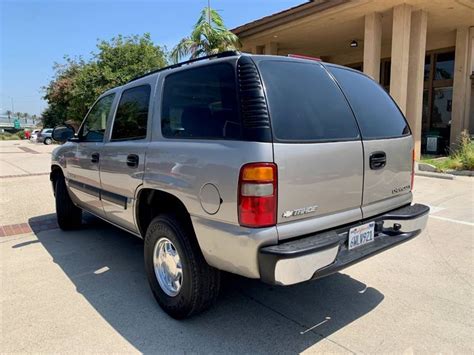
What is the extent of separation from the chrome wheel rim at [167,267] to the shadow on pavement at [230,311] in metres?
0.24

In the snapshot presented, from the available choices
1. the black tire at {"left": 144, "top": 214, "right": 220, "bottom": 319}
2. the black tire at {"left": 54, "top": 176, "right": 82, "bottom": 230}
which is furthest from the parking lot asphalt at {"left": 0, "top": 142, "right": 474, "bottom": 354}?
the black tire at {"left": 54, "top": 176, "right": 82, "bottom": 230}

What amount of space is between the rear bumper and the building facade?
10.1 meters

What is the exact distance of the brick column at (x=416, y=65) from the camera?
12047 mm

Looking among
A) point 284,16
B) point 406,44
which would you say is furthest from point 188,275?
point 284,16

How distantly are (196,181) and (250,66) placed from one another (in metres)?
0.89

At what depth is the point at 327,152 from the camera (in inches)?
107

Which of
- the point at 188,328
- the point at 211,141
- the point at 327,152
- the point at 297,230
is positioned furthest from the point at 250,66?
the point at 188,328

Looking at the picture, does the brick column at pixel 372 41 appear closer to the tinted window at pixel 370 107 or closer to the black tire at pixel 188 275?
the tinted window at pixel 370 107

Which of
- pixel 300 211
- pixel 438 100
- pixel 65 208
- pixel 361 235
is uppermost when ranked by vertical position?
pixel 438 100

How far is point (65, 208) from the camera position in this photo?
556cm

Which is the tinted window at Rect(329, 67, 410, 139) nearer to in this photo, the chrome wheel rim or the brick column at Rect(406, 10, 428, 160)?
the chrome wheel rim

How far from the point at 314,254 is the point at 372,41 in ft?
38.8

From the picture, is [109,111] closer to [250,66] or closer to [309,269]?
[250,66]

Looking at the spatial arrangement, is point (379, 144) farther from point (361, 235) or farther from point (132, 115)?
point (132, 115)
